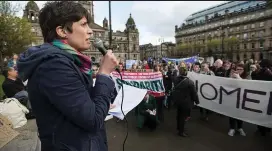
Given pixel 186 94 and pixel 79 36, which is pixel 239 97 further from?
pixel 79 36

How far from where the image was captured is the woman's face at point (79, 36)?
1319mm

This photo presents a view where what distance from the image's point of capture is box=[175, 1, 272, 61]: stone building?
74688mm

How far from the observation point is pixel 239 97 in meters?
6.05

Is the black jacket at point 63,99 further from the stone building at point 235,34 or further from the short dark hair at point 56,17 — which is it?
the stone building at point 235,34

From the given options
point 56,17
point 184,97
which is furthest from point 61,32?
point 184,97

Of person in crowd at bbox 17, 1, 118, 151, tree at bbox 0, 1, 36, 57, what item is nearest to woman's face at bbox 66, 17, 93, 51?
person in crowd at bbox 17, 1, 118, 151

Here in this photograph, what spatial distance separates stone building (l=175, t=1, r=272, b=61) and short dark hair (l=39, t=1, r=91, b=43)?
66.9m

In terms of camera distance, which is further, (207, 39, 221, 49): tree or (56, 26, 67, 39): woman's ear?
(207, 39, 221, 49): tree

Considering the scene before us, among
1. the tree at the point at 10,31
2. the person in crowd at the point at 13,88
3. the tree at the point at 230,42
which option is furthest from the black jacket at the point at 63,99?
the tree at the point at 230,42

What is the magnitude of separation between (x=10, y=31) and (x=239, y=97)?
1288 inches

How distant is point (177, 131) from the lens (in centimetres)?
677

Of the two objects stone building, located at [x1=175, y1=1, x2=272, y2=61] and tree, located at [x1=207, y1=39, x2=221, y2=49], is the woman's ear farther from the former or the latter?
tree, located at [x1=207, y1=39, x2=221, y2=49]

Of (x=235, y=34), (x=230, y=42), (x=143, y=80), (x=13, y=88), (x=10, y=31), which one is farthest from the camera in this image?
(x=235, y=34)

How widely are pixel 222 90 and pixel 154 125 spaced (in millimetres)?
2289
